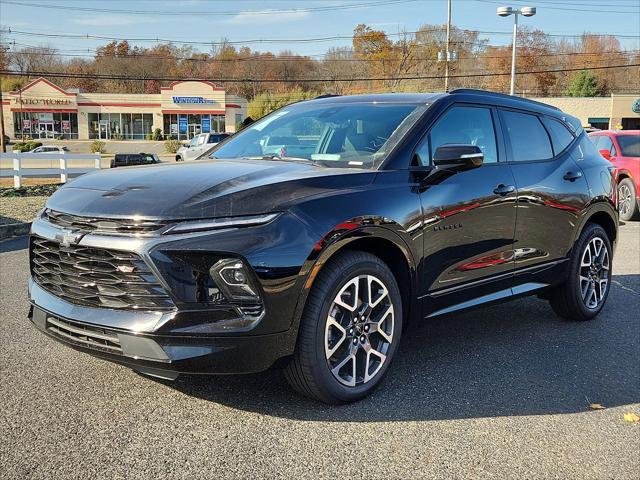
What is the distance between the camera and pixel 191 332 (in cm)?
295

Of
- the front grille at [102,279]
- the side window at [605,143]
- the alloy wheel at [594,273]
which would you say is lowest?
the alloy wheel at [594,273]

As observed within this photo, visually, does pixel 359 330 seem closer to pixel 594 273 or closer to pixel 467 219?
pixel 467 219

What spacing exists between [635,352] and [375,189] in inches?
101

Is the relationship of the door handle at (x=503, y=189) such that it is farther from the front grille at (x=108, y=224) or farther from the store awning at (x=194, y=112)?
the store awning at (x=194, y=112)

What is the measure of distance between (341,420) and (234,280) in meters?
0.99

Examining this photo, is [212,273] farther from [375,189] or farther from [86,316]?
[375,189]

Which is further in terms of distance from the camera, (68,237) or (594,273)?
(594,273)

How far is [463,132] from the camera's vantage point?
4.34 metres

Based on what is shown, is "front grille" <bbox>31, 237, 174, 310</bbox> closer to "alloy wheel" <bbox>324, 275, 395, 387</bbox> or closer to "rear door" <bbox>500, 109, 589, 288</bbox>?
"alloy wheel" <bbox>324, 275, 395, 387</bbox>

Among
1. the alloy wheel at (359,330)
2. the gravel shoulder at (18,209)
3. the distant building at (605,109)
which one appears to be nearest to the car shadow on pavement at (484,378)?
the alloy wheel at (359,330)

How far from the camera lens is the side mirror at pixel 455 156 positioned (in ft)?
12.4


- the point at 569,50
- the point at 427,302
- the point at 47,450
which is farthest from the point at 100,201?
the point at 569,50

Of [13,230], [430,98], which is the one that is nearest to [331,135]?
[430,98]

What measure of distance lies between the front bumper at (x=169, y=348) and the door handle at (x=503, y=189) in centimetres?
203
